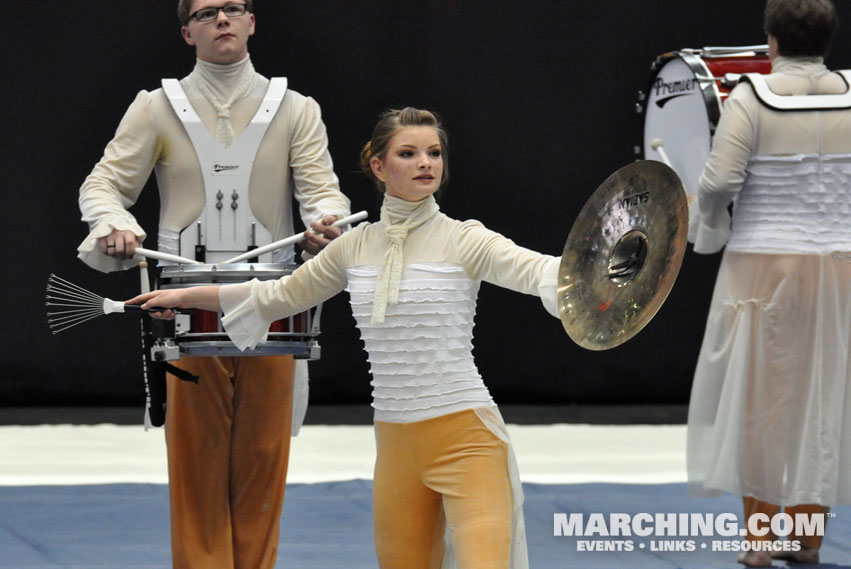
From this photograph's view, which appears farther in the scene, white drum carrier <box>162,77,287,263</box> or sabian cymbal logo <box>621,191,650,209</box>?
white drum carrier <box>162,77,287,263</box>

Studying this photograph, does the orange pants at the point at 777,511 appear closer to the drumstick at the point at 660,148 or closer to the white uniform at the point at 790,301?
the white uniform at the point at 790,301

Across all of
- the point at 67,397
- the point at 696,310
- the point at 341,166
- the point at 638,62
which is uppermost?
the point at 638,62

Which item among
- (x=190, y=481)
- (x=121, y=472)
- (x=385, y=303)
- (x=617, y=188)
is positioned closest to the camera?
(x=617, y=188)

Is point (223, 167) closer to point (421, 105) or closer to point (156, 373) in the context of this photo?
point (156, 373)

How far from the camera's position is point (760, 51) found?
16.3 feet

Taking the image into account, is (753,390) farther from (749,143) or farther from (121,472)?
(121,472)

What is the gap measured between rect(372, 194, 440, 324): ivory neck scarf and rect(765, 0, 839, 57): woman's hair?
5.69 feet

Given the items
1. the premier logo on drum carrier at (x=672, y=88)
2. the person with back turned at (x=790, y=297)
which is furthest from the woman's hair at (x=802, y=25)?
the premier logo on drum carrier at (x=672, y=88)

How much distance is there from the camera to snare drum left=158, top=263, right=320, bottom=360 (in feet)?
11.4

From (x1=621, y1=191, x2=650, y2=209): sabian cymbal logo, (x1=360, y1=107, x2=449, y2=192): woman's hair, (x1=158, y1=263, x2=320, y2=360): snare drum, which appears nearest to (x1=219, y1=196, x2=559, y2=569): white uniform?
(x1=360, y1=107, x2=449, y2=192): woman's hair

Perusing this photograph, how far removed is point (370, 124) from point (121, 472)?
230 cm

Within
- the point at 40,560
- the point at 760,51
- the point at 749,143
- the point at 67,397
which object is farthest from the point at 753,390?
the point at 67,397

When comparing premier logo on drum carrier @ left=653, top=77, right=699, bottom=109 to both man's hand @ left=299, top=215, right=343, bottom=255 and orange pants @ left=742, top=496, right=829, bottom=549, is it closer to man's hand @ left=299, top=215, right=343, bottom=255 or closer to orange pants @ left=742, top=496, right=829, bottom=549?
orange pants @ left=742, top=496, right=829, bottom=549

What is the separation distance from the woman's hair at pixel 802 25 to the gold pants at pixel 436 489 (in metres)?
2.02
